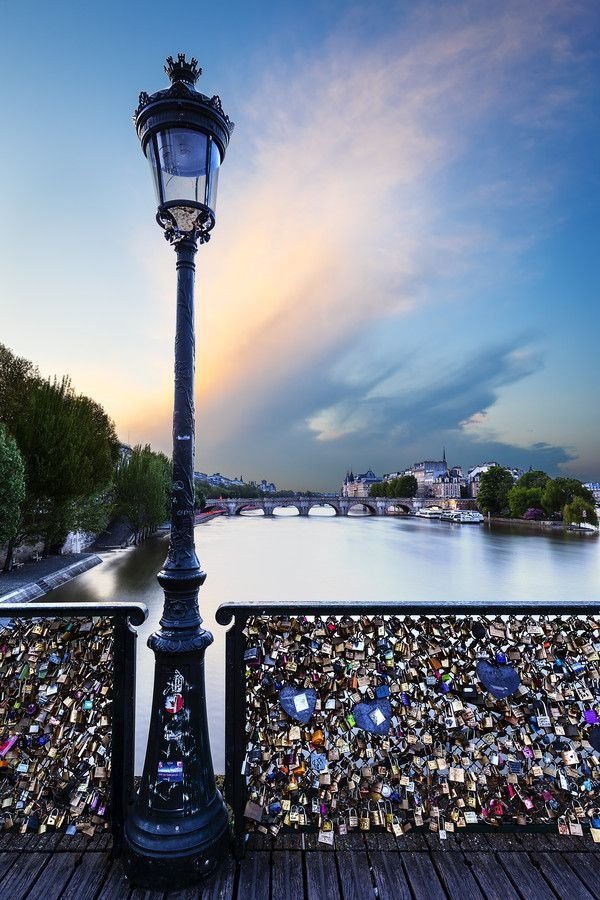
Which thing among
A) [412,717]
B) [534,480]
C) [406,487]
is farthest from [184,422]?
[406,487]

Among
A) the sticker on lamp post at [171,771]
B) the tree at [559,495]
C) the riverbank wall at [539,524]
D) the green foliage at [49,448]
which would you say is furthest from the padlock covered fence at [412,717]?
the tree at [559,495]

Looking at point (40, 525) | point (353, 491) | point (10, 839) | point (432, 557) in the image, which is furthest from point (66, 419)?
point (353, 491)

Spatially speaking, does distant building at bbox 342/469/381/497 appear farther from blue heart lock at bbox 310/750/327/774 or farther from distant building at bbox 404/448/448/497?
blue heart lock at bbox 310/750/327/774

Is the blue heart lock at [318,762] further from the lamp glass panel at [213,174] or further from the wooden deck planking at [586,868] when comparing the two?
the lamp glass panel at [213,174]

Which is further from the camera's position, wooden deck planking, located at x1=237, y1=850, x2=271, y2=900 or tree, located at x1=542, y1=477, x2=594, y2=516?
tree, located at x1=542, y1=477, x2=594, y2=516

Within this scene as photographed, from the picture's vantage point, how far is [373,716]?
2.84 meters

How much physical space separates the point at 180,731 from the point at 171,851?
19.3 inches

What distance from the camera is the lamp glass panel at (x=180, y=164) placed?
285 cm

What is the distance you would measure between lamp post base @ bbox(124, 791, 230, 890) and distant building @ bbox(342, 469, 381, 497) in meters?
175

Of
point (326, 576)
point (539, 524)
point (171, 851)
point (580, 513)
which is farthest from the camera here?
point (539, 524)

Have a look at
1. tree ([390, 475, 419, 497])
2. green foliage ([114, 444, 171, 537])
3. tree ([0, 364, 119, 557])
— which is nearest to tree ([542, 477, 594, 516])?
green foliage ([114, 444, 171, 537])

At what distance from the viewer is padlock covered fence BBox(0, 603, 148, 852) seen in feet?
9.04

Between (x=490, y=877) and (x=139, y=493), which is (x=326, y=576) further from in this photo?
(x=490, y=877)

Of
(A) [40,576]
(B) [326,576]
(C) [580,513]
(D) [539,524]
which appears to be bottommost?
(D) [539,524]
